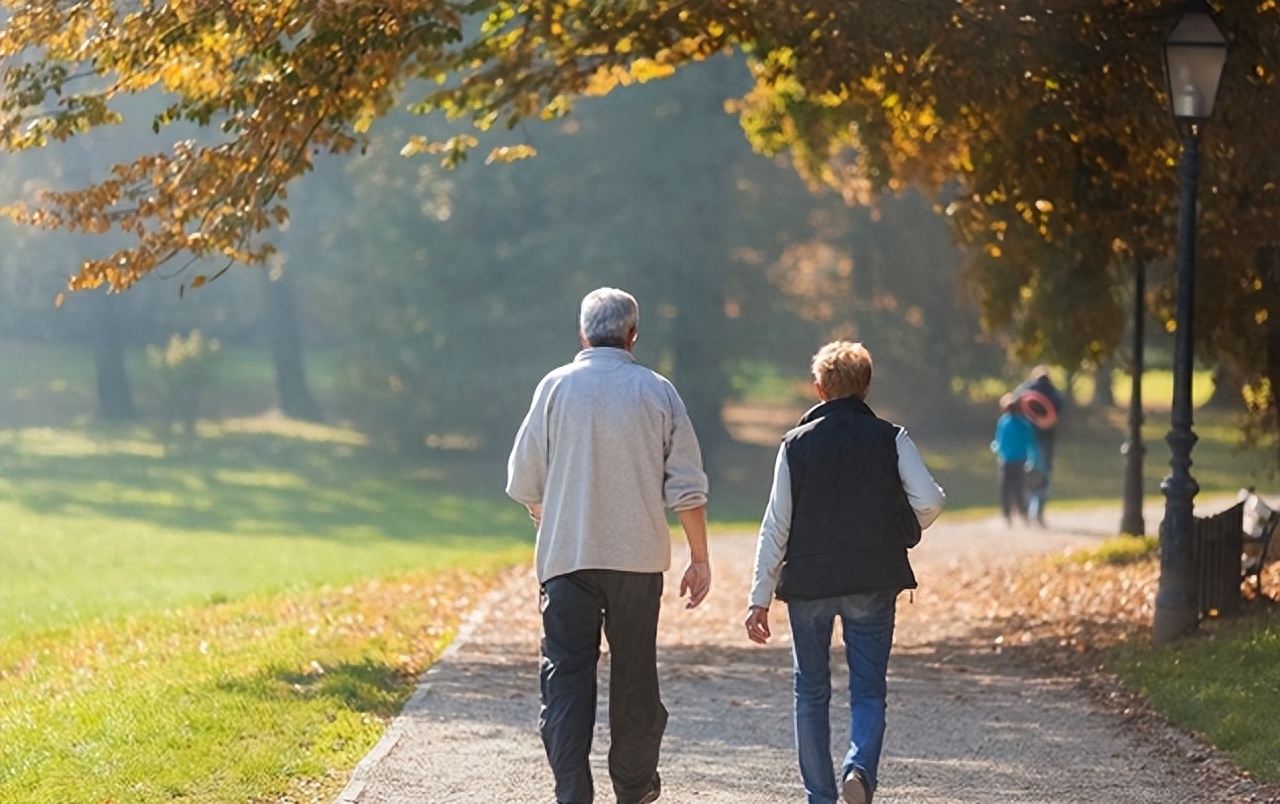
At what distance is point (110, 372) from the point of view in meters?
59.3

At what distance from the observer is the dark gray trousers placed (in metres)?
7.40

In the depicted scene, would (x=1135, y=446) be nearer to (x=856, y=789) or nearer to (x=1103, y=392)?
(x=856, y=789)

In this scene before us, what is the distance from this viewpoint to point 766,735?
10.3 m

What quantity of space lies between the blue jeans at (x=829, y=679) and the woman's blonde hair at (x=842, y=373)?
770 mm

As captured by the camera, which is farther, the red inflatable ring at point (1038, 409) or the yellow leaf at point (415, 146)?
the red inflatable ring at point (1038, 409)

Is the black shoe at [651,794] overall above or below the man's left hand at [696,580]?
below

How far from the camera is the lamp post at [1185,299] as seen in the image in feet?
40.4

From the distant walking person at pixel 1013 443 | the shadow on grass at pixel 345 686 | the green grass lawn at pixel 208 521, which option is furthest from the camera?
the distant walking person at pixel 1013 443

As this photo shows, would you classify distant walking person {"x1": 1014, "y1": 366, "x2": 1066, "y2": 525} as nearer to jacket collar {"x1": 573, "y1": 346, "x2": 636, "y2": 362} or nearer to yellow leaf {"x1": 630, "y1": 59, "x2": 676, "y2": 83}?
yellow leaf {"x1": 630, "y1": 59, "x2": 676, "y2": 83}

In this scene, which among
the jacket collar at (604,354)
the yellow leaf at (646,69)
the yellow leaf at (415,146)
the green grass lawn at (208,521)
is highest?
the yellow leaf at (646,69)

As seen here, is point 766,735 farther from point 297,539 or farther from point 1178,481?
point 297,539

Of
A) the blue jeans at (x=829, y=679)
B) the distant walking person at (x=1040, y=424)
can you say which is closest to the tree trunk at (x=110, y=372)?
the distant walking person at (x=1040, y=424)

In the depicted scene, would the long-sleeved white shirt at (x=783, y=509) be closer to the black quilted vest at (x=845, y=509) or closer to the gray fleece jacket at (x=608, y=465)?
the black quilted vest at (x=845, y=509)

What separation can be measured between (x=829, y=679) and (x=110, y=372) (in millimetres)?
54219
